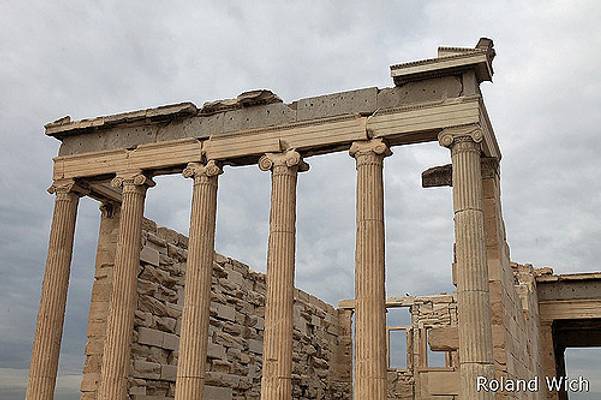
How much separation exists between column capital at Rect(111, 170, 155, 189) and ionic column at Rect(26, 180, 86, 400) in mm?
1455

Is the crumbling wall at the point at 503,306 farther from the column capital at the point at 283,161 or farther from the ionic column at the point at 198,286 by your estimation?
the ionic column at the point at 198,286

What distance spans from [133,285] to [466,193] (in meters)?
7.82

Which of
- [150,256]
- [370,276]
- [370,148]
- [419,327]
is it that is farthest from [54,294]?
[419,327]

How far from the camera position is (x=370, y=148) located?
14.4 metres

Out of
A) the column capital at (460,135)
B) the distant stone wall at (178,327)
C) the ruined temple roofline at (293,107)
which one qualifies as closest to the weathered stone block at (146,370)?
the distant stone wall at (178,327)

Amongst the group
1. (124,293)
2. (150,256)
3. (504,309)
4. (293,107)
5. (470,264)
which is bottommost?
(504,309)

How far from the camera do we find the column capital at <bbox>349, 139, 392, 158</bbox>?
46.9 ft

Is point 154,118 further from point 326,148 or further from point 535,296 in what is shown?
point 535,296

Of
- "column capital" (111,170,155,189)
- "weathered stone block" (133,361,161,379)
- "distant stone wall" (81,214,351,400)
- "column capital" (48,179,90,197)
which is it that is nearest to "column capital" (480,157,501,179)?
"column capital" (111,170,155,189)

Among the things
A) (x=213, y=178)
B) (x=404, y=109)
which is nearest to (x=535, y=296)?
(x=404, y=109)

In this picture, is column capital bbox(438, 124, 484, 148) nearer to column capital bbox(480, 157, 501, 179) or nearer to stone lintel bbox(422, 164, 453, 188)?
column capital bbox(480, 157, 501, 179)

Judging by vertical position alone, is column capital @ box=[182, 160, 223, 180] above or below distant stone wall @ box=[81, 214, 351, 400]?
above

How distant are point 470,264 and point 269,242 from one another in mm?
4358

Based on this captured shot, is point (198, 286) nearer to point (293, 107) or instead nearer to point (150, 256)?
point (150, 256)
